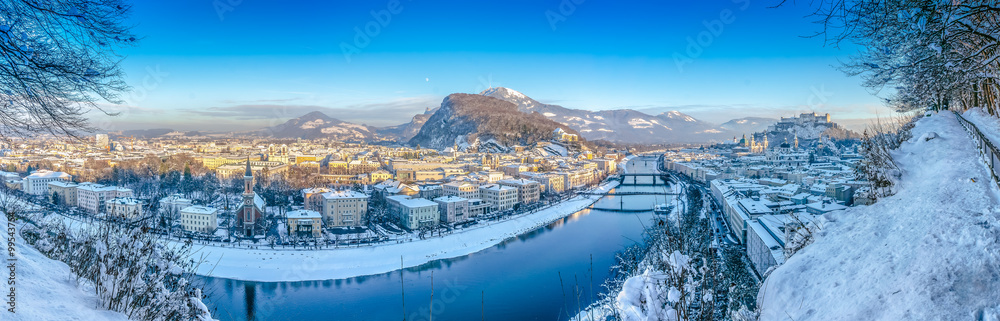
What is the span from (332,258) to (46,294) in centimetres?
816

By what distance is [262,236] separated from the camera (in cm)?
1119

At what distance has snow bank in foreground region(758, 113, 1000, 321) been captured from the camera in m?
1.26

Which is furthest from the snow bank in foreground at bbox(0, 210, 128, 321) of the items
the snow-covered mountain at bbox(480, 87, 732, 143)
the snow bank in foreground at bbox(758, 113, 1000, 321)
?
the snow-covered mountain at bbox(480, 87, 732, 143)

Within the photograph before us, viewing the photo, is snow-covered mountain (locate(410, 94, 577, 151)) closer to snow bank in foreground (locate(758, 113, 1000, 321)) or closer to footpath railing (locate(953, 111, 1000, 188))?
footpath railing (locate(953, 111, 1000, 188))

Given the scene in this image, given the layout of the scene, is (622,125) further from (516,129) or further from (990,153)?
(990,153)

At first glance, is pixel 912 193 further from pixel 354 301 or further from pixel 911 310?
pixel 354 301

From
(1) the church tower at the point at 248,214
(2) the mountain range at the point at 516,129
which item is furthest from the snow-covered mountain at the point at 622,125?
(1) the church tower at the point at 248,214

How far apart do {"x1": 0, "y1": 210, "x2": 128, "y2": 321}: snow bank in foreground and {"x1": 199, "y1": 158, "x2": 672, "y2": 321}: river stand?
3.75m

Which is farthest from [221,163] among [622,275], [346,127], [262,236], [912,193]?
[346,127]

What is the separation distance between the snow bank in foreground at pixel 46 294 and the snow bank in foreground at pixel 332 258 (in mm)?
5981

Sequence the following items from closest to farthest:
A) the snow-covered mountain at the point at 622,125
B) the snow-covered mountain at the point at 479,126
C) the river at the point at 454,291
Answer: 1. the river at the point at 454,291
2. the snow-covered mountain at the point at 479,126
3. the snow-covered mountain at the point at 622,125

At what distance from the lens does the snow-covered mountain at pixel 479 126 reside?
44.7m

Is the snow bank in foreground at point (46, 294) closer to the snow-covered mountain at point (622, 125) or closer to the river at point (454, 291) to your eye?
the river at point (454, 291)

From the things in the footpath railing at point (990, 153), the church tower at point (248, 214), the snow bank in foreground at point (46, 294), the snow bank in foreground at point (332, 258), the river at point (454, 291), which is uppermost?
the footpath railing at point (990, 153)
